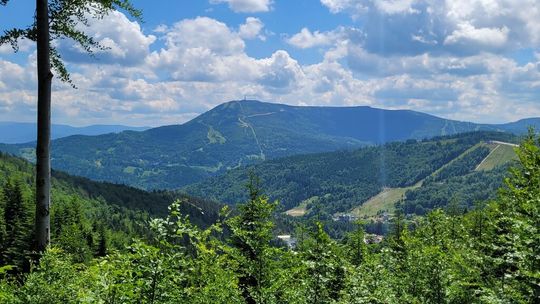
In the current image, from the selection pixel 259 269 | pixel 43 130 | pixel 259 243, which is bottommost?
pixel 259 269

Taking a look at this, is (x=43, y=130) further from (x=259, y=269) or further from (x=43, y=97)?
(x=259, y=269)

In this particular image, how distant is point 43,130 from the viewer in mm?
11914

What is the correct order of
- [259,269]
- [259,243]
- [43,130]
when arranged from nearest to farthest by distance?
[43,130]
[259,243]
[259,269]

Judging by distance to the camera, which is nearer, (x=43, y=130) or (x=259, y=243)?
(x=43, y=130)

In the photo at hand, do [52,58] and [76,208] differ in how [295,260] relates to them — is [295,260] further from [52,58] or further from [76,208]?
[76,208]

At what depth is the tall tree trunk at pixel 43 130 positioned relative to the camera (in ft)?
38.6

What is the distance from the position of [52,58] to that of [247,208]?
1017 centimetres

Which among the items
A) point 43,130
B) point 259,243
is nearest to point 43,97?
point 43,130

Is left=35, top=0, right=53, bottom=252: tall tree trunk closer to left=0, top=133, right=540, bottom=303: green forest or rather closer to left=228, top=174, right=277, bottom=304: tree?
left=0, top=133, right=540, bottom=303: green forest

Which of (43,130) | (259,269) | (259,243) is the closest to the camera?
(43,130)

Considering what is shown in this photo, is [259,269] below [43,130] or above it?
below

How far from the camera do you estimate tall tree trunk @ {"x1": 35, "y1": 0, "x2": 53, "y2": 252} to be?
463 inches

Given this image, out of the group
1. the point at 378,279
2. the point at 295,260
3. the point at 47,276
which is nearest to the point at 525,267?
the point at 378,279

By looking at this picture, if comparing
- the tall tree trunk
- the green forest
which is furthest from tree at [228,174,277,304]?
the tall tree trunk
